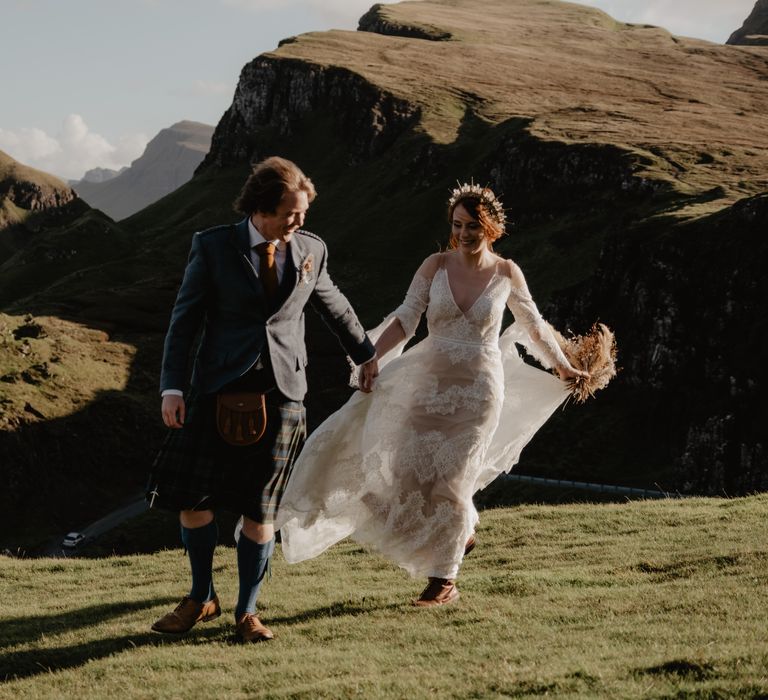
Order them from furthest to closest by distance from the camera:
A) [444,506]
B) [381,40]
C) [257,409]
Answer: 1. [381,40]
2. [444,506]
3. [257,409]

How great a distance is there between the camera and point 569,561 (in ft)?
37.4

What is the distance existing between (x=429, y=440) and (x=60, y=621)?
4103 mm

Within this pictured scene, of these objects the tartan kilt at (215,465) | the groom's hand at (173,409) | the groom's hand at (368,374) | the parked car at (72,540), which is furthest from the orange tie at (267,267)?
the parked car at (72,540)

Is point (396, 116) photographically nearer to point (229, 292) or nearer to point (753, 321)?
point (753, 321)

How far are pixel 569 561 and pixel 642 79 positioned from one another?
481 ft

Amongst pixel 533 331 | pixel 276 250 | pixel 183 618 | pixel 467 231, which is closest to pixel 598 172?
pixel 533 331

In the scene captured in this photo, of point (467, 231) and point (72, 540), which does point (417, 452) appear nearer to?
point (467, 231)

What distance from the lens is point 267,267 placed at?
7.64 m

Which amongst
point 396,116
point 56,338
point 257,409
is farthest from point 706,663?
point 396,116

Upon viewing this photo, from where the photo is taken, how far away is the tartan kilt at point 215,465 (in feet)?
25.1

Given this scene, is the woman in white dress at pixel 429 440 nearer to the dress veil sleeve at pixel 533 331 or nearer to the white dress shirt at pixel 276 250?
the dress veil sleeve at pixel 533 331

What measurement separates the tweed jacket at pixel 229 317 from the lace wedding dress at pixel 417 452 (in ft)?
5.15

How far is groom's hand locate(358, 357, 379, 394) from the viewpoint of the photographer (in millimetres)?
8984

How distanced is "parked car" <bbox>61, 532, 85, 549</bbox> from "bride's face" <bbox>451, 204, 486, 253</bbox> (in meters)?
42.2
